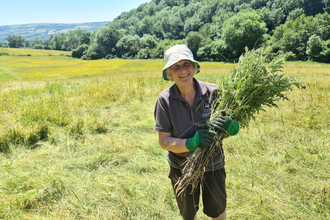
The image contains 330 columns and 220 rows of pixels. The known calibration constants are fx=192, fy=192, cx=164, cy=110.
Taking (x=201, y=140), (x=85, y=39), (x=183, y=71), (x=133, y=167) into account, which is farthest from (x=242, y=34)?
(x=85, y=39)

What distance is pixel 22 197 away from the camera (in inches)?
104

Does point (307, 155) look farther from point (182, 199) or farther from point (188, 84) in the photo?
point (188, 84)

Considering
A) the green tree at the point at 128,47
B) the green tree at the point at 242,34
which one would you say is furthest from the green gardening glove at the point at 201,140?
the green tree at the point at 128,47

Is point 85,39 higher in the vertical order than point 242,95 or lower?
higher

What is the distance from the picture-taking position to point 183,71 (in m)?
1.76

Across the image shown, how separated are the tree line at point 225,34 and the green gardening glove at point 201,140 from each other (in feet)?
2.93

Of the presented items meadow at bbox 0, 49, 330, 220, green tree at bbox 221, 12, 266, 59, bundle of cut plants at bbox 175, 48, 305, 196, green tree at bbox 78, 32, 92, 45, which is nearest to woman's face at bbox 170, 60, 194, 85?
bundle of cut plants at bbox 175, 48, 305, 196

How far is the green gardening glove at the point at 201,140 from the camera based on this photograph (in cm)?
165

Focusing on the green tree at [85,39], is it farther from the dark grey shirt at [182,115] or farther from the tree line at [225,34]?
the dark grey shirt at [182,115]

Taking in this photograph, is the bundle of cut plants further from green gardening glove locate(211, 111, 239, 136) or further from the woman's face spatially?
the woman's face

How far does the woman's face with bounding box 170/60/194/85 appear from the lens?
5.81ft

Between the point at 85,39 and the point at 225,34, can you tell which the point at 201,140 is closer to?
the point at 225,34

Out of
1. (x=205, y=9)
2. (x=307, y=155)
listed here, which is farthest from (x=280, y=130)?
(x=205, y=9)

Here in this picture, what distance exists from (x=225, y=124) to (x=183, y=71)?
616mm
